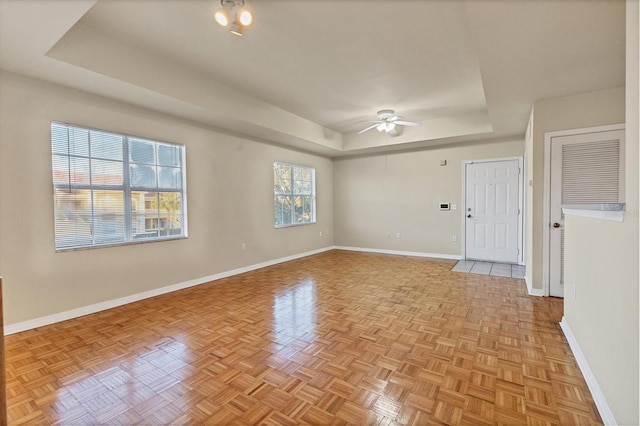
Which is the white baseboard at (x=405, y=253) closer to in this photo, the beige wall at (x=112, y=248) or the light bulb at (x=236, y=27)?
the beige wall at (x=112, y=248)

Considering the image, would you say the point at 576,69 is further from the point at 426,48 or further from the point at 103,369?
the point at 103,369

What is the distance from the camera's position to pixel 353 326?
2.72m

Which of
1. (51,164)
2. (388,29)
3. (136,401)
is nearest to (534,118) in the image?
(388,29)

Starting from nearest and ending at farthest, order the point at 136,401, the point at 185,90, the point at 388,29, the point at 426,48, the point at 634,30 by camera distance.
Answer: the point at 634,30, the point at 136,401, the point at 388,29, the point at 426,48, the point at 185,90

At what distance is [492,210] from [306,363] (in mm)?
4799

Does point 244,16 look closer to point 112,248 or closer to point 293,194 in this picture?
point 112,248

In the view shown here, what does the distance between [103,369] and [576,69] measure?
4589 mm

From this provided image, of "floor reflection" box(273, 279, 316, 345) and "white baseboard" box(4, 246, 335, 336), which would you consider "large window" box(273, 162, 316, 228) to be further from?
"floor reflection" box(273, 279, 316, 345)

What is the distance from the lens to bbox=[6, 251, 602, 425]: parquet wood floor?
1.60m

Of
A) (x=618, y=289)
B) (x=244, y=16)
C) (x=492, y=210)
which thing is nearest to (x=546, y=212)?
(x=492, y=210)

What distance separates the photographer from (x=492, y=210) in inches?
213

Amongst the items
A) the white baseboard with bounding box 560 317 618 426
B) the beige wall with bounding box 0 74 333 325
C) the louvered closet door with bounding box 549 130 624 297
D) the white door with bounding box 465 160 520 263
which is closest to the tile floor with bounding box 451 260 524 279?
the white door with bounding box 465 160 520 263

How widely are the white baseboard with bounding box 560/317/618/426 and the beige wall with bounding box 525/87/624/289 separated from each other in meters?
1.40

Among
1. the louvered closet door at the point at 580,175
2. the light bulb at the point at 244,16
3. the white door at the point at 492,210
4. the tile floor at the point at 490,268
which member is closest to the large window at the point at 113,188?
the light bulb at the point at 244,16
